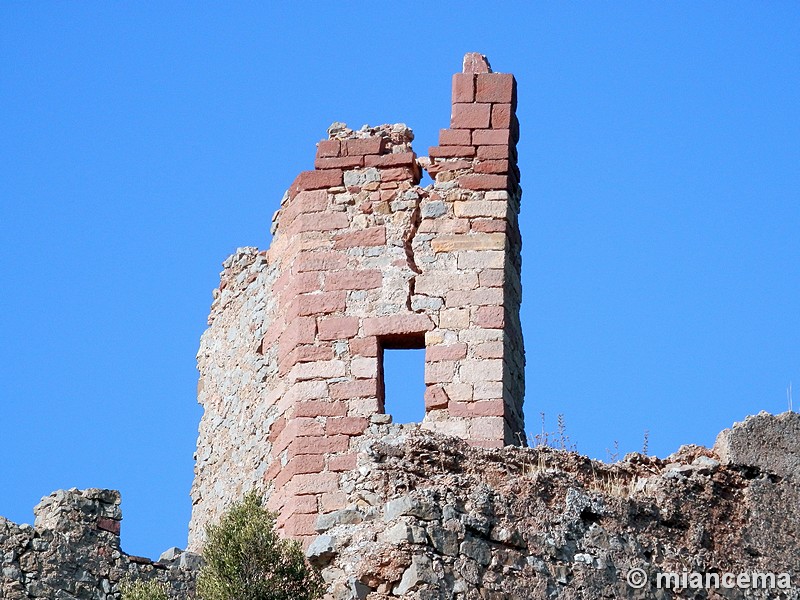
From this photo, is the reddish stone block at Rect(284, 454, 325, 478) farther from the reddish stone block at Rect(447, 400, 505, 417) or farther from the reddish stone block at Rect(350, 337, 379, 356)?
the reddish stone block at Rect(447, 400, 505, 417)

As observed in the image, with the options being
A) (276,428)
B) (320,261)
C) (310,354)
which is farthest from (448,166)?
(276,428)

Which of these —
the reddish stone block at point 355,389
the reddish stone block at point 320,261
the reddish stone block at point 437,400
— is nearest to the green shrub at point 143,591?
the reddish stone block at point 355,389

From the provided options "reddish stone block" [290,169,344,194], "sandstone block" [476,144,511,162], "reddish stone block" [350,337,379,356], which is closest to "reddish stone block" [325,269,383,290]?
"reddish stone block" [350,337,379,356]

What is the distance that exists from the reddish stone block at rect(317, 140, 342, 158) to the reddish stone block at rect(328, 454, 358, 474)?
2.86 meters

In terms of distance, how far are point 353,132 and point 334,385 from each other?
2460mm

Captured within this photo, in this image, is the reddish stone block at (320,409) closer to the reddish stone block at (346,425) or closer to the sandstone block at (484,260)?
the reddish stone block at (346,425)

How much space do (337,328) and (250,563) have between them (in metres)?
3.55

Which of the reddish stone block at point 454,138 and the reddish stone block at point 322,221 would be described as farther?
the reddish stone block at point 454,138

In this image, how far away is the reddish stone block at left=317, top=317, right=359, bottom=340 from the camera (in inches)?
688

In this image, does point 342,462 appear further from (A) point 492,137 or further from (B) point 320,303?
(A) point 492,137

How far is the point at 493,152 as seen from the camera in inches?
710

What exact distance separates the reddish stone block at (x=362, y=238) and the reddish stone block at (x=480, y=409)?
5.61 ft

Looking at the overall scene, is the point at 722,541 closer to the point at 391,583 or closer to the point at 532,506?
the point at 532,506

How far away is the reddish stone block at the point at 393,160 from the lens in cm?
1808
